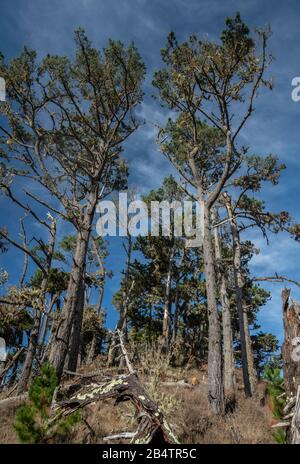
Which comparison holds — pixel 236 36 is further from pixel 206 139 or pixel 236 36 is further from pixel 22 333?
pixel 22 333

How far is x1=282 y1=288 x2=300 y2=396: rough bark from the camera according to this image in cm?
381

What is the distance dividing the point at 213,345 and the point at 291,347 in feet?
16.4

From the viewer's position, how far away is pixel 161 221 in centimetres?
2089

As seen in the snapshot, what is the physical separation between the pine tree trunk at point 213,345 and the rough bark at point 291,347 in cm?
455

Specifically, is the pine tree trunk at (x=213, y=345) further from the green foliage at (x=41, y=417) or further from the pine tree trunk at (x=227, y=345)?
the green foliage at (x=41, y=417)

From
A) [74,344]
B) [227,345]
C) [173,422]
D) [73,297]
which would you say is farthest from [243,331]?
[173,422]

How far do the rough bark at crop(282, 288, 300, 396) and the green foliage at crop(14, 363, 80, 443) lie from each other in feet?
8.33

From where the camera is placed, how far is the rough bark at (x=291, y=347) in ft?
12.5

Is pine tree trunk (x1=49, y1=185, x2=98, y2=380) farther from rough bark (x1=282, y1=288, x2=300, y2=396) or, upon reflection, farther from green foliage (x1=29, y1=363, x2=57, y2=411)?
rough bark (x1=282, y1=288, x2=300, y2=396)

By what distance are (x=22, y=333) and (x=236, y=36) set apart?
17.8m

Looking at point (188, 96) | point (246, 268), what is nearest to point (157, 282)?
point (246, 268)

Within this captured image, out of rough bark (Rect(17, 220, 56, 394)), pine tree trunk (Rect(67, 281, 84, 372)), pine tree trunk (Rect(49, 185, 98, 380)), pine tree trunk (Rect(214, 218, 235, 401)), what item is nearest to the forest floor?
pine tree trunk (Rect(49, 185, 98, 380))

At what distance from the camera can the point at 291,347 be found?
13.1 feet

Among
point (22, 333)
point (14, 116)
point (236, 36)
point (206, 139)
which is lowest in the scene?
point (22, 333)
